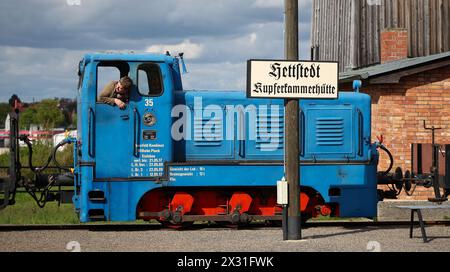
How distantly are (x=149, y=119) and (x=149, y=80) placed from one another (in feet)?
2.37

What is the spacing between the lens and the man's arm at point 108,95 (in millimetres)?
13516

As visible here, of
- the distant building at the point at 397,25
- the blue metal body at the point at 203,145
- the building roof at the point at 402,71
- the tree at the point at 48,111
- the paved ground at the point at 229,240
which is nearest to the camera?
the paved ground at the point at 229,240

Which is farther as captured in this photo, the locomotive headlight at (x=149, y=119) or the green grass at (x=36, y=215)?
the green grass at (x=36, y=215)

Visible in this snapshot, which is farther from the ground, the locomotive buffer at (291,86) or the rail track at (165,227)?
the locomotive buffer at (291,86)

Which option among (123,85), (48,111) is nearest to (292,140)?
(123,85)

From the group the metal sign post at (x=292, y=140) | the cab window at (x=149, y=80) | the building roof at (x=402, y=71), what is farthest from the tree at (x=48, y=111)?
the metal sign post at (x=292, y=140)

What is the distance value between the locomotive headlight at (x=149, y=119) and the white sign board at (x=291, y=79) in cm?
206

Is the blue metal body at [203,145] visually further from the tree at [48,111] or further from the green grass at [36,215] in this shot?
the tree at [48,111]

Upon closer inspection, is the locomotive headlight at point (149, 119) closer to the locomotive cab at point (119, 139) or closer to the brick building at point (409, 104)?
the locomotive cab at point (119, 139)

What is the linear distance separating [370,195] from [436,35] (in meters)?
12.1

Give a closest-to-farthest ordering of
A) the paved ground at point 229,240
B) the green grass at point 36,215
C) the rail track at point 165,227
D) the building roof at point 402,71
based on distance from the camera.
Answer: the paved ground at point 229,240
the rail track at point 165,227
the green grass at point 36,215
the building roof at point 402,71

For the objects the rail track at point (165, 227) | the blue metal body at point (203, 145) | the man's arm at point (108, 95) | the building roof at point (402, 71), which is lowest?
the rail track at point (165, 227)
